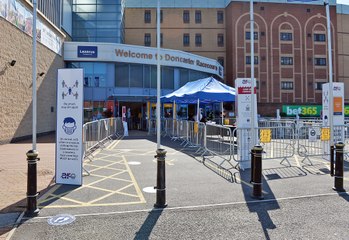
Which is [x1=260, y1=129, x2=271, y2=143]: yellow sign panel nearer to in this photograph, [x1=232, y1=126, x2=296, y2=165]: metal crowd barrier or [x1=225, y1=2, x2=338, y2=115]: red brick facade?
[x1=232, y1=126, x2=296, y2=165]: metal crowd barrier

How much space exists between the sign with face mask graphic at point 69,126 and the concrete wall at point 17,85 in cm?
926

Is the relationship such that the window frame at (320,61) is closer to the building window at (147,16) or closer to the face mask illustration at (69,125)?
the building window at (147,16)

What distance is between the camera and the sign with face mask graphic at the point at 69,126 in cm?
689

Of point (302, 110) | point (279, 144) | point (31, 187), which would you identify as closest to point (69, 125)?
point (31, 187)

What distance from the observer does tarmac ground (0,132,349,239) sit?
169 inches

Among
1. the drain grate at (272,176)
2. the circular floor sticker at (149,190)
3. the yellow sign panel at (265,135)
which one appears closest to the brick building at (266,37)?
the yellow sign panel at (265,135)

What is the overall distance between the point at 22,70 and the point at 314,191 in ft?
52.7

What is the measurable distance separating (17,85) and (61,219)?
13602 millimetres

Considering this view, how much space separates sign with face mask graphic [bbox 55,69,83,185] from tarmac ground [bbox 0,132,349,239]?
0.34m

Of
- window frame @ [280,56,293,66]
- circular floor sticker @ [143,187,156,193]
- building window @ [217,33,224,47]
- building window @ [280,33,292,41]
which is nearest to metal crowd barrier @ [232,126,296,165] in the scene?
circular floor sticker @ [143,187,156,193]

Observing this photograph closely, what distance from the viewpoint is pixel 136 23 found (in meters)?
43.9

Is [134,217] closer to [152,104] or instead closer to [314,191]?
[314,191]

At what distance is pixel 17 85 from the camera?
16.1m

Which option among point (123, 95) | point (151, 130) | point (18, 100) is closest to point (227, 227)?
point (18, 100)
